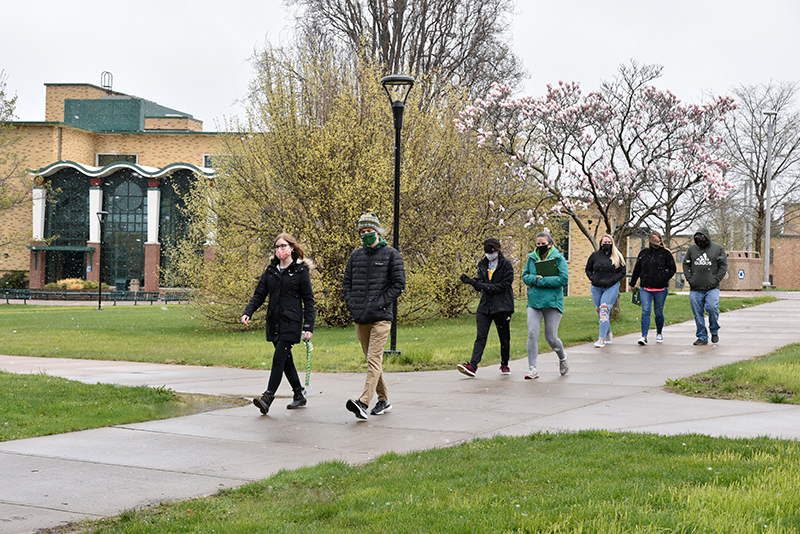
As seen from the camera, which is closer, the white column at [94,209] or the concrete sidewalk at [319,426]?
the concrete sidewalk at [319,426]

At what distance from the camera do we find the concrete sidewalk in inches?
222

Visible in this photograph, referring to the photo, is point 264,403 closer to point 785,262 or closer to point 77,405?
point 77,405

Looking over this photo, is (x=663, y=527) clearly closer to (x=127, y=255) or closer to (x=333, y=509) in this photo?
(x=333, y=509)

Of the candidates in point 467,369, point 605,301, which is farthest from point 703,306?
point 467,369

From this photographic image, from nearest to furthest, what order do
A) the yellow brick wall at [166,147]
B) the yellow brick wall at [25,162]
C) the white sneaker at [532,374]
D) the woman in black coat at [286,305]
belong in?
1. the woman in black coat at [286,305]
2. the white sneaker at [532,374]
3. the yellow brick wall at [25,162]
4. the yellow brick wall at [166,147]

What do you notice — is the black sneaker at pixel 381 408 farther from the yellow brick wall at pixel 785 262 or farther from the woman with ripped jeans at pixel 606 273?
the yellow brick wall at pixel 785 262

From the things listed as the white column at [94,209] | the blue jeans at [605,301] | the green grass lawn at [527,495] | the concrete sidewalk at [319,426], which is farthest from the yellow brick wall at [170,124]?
the green grass lawn at [527,495]

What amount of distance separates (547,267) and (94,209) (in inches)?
2158

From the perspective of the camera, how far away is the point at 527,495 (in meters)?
5.01

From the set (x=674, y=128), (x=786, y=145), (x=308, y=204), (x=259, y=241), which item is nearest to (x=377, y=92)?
(x=308, y=204)

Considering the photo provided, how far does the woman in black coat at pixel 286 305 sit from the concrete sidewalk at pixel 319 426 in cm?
49

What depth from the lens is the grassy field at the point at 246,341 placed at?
14172 mm

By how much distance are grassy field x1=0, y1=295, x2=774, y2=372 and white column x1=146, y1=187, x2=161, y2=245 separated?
110 feet

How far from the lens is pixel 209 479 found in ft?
19.2
